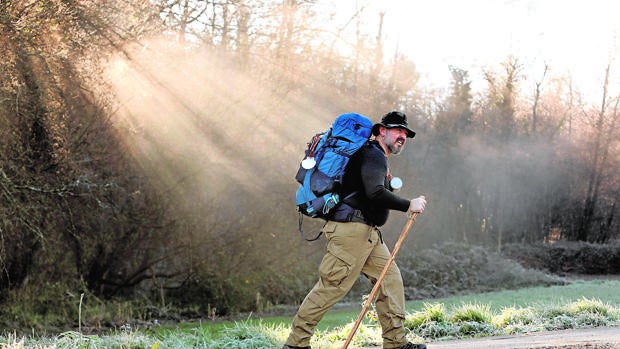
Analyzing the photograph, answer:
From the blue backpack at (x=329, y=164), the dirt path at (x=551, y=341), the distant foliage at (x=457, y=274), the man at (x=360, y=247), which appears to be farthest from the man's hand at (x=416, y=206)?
the distant foliage at (x=457, y=274)

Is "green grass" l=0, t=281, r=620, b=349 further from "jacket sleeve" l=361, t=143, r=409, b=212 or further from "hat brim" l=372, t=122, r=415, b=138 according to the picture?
"hat brim" l=372, t=122, r=415, b=138

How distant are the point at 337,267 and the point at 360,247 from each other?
218 millimetres

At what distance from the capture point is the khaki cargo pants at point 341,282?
5.11 meters

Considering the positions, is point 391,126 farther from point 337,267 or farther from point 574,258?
point 574,258

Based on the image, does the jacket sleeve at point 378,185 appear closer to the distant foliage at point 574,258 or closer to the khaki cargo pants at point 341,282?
the khaki cargo pants at point 341,282

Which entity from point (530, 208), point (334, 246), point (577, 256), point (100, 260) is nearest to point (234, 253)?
point (100, 260)

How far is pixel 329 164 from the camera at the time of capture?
16.7 feet

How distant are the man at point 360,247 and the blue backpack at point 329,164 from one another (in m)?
0.10

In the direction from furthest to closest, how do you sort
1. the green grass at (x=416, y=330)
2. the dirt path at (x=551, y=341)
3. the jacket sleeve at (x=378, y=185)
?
the green grass at (x=416, y=330) → the dirt path at (x=551, y=341) → the jacket sleeve at (x=378, y=185)

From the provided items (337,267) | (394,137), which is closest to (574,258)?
(394,137)

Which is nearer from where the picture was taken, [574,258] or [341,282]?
[341,282]

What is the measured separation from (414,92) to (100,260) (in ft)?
49.4

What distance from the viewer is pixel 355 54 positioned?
65.9 feet

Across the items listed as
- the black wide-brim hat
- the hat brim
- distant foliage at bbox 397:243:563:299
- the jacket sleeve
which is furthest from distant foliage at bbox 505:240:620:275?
the jacket sleeve
